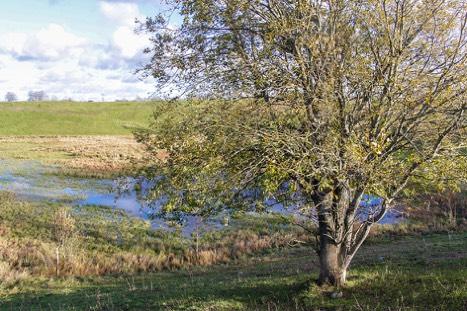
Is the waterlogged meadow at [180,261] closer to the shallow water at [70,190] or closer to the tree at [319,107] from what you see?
the shallow water at [70,190]

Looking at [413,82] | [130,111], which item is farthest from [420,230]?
[130,111]

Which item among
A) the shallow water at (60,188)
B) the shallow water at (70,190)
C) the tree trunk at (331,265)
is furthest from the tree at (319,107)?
the shallow water at (60,188)

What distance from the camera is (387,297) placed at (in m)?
11.9

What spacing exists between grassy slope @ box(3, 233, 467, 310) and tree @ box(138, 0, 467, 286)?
64.5 inches

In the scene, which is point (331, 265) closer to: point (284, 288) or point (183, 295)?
point (284, 288)

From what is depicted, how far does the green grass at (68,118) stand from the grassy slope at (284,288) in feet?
238

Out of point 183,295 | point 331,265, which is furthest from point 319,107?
point 183,295

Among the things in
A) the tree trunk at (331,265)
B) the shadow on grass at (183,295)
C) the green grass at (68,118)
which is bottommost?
the shadow on grass at (183,295)

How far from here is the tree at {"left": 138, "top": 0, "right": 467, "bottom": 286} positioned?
10.9 m

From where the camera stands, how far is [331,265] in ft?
43.1

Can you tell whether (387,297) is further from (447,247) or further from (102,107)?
(102,107)

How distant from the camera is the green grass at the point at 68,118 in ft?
318

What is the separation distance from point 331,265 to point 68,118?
3962 inches

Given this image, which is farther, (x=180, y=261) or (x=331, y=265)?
(x=180, y=261)
